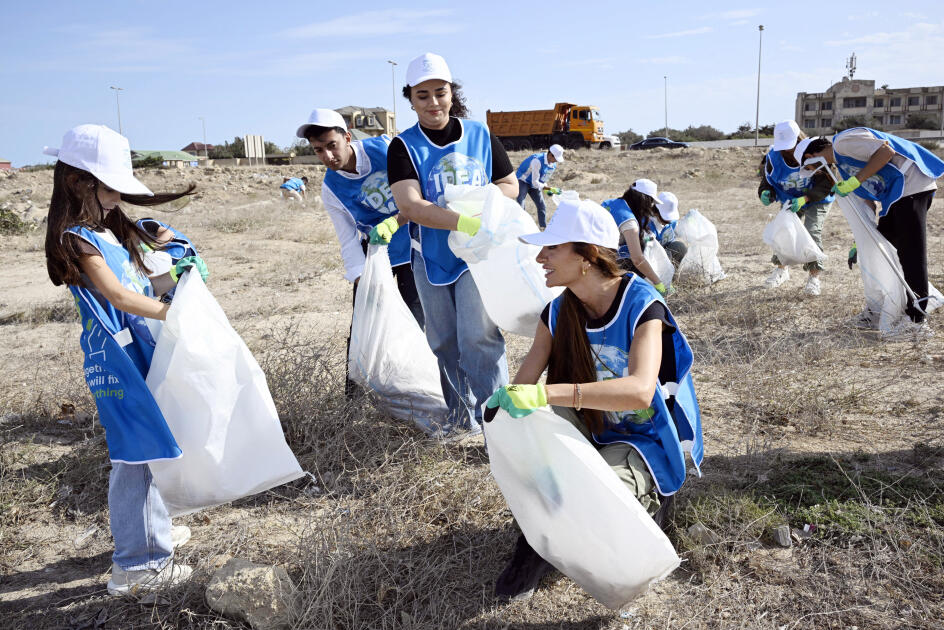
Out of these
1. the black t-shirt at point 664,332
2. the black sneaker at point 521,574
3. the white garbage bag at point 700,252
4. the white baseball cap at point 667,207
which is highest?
the white baseball cap at point 667,207

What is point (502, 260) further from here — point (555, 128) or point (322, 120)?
point (555, 128)

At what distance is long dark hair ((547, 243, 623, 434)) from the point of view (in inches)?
68.8

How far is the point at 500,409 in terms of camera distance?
162 centimetres

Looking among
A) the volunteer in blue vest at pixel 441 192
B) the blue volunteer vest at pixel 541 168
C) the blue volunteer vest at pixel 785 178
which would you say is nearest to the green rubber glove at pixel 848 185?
the blue volunteer vest at pixel 785 178

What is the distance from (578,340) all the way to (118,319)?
120 centimetres

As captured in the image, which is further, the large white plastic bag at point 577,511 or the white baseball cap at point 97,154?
the white baseball cap at point 97,154

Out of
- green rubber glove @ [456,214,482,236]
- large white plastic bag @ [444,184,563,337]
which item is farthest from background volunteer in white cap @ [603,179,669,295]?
green rubber glove @ [456,214,482,236]

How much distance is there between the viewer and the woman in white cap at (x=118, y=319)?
173 centimetres

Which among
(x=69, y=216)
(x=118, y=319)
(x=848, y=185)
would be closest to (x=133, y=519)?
(x=118, y=319)

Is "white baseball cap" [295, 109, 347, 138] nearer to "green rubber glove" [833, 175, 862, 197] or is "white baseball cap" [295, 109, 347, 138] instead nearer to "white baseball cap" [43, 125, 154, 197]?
"white baseball cap" [43, 125, 154, 197]

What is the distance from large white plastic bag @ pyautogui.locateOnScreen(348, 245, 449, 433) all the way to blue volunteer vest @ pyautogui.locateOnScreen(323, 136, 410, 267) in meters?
0.09

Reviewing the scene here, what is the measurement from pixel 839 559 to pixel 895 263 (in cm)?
241

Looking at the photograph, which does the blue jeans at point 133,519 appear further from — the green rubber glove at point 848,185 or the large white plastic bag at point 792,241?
the large white plastic bag at point 792,241

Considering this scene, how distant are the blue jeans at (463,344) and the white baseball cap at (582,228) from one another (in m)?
0.77
